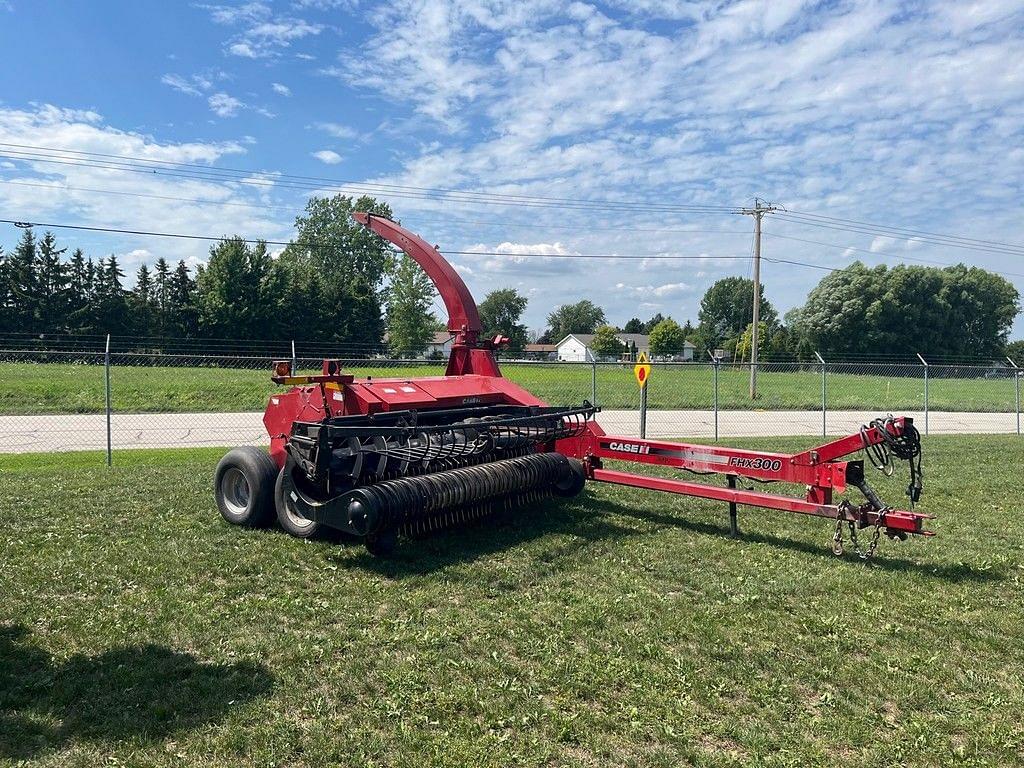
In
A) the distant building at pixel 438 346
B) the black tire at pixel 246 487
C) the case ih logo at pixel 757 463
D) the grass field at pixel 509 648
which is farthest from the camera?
the distant building at pixel 438 346

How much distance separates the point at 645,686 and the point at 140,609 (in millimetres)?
3264

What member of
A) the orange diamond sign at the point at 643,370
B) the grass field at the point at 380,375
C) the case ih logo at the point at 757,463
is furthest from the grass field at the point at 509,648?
the grass field at the point at 380,375

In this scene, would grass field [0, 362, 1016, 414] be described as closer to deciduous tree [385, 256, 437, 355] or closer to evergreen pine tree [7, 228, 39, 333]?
deciduous tree [385, 256, 437, 355]

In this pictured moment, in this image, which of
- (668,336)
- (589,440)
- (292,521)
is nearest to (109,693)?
(292,521)

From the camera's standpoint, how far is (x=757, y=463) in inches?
260

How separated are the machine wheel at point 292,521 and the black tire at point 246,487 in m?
0.31

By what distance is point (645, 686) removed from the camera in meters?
3.97

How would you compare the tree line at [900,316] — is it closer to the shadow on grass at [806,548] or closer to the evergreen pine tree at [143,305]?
the evergreen pine tree at [143,305]

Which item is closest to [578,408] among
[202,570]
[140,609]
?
[202,570]

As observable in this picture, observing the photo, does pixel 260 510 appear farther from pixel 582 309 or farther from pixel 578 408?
pixel 582 309

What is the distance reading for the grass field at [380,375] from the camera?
1959 centimetres

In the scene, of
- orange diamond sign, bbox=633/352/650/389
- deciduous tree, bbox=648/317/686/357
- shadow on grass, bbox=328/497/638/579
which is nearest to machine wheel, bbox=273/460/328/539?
shadow on grass, bbox=328/497/638/579

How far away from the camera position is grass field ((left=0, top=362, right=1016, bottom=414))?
19.6 meters

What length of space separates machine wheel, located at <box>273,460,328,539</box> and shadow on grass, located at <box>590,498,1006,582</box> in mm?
2994
